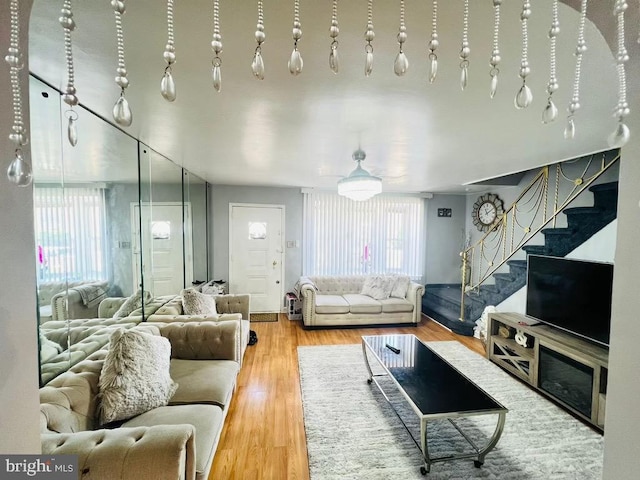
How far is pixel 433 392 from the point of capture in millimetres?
2061

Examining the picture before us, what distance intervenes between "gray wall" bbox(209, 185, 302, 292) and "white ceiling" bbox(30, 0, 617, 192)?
2.19 m

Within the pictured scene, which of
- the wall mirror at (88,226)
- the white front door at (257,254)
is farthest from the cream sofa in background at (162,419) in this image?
the white front door at (257,254)

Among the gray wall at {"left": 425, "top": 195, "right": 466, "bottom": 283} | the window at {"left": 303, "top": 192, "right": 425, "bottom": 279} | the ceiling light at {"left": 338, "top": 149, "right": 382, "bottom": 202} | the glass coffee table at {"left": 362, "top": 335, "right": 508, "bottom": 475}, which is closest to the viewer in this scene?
the glass coffee table at {"left": 362, "top": 335, "right": 508, "bottom": 475}

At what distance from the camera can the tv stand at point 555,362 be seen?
2259mm

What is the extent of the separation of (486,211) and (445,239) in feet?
3.14

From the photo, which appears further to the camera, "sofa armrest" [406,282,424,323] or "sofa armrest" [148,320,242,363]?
"sofa armrest" [406,282,424,323]

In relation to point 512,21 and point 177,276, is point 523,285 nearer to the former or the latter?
point 512,21

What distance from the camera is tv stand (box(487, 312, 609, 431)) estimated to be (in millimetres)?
2259

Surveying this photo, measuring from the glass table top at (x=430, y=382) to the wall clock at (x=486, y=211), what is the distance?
11.3 ft

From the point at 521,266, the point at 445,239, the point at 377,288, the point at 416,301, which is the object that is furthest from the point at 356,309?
the point at 445,239

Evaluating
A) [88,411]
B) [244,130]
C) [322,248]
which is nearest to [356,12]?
[244,130]

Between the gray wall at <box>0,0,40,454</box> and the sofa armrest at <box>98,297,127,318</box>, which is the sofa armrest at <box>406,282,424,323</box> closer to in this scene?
the sofa armrest at <box>98,297,127,318</box>

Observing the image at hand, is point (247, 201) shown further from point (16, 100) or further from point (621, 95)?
point (621, 95)

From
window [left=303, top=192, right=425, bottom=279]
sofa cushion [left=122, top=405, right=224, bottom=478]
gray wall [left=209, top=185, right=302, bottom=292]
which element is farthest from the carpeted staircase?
sofa cushion [left=122, top=405, right=224, bottom=478]
